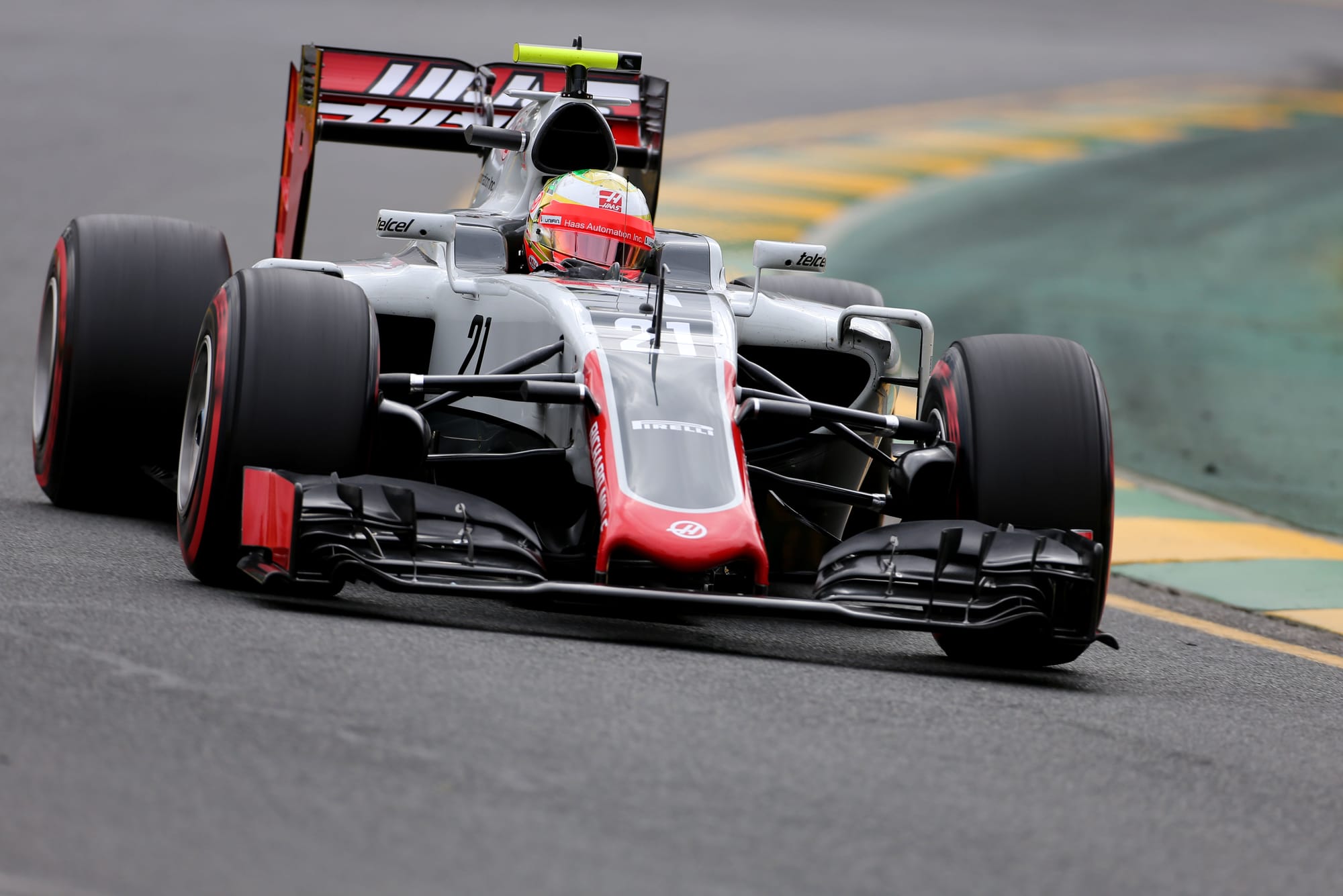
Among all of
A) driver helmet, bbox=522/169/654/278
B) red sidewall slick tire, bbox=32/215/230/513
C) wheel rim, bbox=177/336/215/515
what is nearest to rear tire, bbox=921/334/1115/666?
driver helmet, bbox=522/169/654/278

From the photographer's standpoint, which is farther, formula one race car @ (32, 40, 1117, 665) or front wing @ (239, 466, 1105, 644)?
formula one race car @ (32, 40, 1117, 665)

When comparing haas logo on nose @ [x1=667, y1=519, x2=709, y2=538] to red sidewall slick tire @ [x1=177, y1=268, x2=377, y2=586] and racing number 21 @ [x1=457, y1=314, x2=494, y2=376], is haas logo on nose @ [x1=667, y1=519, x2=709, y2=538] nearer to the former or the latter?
red sidewall slick tire @ [x1=177, y1=268, x2=377, y2=586]

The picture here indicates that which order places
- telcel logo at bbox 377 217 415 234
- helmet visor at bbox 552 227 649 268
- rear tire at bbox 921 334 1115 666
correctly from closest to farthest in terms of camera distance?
rear tire at bbox 921 334 1115 666
telcel logo at bbox 377 217 415 234
helmet visor at bbox 552 227 649 268

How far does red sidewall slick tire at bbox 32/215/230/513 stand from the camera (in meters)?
7.00

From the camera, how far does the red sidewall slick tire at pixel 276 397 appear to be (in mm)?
5480

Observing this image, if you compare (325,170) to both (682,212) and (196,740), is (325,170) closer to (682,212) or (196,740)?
(682,212)

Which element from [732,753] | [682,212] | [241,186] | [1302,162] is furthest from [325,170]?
[732,753]

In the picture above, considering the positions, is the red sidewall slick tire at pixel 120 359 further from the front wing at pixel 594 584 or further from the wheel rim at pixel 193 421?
the front wing at pixel 594 584

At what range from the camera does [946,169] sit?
2059 cm

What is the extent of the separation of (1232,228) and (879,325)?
11787 mm

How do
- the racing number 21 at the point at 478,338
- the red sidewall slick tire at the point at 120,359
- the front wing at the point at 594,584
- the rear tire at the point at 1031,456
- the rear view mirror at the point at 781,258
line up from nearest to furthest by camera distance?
the front wing at the point at 594,584
the rear tire at the point at 1031,456
the racing number 21 at the point at 478,338
the rear view mirror at the point at 781,258
the red sidewall slick tire at the point at 120,359

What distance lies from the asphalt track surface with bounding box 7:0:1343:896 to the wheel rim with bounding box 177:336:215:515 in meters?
0.27

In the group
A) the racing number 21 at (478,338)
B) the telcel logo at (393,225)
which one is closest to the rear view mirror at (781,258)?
the racing number 21 at (478,338)

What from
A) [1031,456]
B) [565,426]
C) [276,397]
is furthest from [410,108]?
[1031,456]
